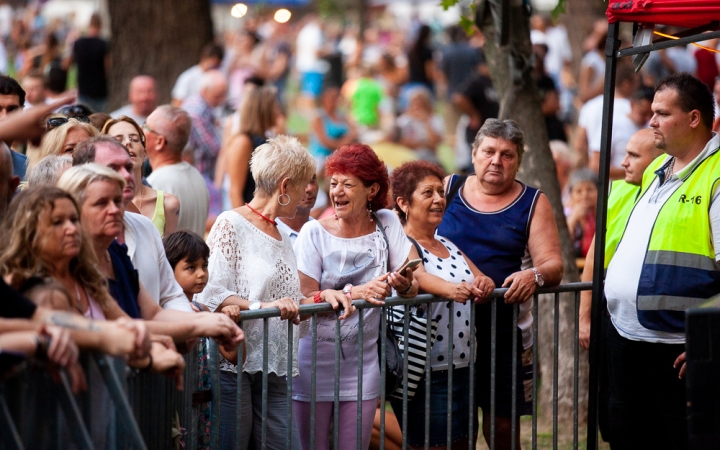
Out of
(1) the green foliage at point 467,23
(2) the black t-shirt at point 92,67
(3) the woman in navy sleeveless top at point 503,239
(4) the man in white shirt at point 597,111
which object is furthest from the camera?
(2) the black t-shirt at point 92,67

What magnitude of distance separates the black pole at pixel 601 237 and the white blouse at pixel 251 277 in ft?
5.24

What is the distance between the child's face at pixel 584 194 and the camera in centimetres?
860

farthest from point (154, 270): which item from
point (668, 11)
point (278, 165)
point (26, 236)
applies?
point (668, 11)

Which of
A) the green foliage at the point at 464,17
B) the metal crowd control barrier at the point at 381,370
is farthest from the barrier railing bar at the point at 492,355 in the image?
the green foliage at the point at 464,17

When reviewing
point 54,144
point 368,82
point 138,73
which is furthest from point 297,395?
point 368,82

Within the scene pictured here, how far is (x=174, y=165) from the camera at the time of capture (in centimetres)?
664

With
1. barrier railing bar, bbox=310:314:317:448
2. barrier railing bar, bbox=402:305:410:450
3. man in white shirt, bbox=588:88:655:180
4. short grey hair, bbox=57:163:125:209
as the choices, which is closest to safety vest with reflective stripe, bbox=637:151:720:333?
barrier railing bar, bbox=402:305:410:450

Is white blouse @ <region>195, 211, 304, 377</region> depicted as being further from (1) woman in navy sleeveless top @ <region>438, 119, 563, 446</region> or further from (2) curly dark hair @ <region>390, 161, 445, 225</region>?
(1) woman in navy sleeveless top @ <region>438, 119, 563, 446</region>

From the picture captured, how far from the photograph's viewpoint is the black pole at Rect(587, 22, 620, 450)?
522 centimetres

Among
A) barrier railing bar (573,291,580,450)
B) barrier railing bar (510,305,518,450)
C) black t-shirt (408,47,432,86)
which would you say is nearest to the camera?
barrier railing bar (510,305,518,450)

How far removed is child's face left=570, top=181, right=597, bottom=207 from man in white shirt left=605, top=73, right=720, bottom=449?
324cm

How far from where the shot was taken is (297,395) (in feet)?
16.4

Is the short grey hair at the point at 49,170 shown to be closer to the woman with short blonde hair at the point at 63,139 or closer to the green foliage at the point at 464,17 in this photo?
the woman with short blonde hair at the point at 63,139

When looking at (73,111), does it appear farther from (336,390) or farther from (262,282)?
(336,390)
